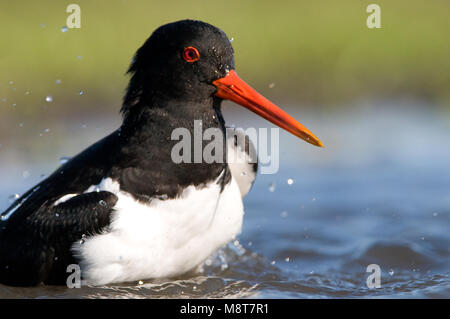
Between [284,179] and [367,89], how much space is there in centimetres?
330

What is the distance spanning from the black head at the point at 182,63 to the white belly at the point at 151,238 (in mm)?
638

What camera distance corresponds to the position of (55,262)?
459 centimetres

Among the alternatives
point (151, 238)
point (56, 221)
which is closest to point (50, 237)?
point (56, 221)

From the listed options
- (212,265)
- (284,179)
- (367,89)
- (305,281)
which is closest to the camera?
(305,281)

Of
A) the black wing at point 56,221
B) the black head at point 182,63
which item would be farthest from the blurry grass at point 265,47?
the black head at point 182,63

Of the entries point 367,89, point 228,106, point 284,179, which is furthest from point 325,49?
point 284,179

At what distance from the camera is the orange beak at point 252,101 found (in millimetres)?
4637

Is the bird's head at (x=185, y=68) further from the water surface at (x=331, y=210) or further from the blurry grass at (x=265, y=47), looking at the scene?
the blurry grass at (x=265, y=47)

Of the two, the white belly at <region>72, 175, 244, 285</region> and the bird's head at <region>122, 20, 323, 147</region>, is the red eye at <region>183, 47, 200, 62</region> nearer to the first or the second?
the bird's head at <region>122, 20, 323, 147</region>

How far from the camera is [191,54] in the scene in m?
4.51

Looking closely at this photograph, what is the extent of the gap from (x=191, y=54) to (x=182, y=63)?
0.08 metres

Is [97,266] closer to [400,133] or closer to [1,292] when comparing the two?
[1,292]

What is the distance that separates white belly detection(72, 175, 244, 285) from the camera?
14.6 ft
